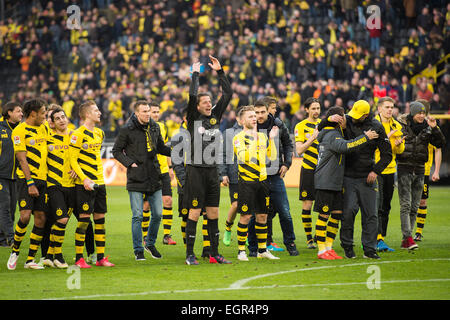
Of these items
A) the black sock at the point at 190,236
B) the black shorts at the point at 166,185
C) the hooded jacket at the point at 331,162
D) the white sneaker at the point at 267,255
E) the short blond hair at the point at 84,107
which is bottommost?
the white sneaker at the point at 267,255

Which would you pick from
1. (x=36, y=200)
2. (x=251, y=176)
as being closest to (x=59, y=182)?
(x=36, y=200)

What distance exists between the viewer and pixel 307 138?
1221cm

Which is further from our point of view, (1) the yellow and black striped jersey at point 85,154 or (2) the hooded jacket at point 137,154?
(2) the hooded jacket at point 137,154

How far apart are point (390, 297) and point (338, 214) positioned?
3.36m

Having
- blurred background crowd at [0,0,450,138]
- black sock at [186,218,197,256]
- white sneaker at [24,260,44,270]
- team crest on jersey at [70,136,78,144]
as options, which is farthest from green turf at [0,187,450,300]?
blurred background crowd at [0,0,450,138]

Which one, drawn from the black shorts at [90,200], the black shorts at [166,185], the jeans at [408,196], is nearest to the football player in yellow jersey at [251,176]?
the black shorts at [90,200]

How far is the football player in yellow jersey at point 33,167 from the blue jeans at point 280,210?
337 cm

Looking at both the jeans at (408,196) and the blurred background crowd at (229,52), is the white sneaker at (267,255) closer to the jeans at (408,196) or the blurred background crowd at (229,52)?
the jeans at (408,196)

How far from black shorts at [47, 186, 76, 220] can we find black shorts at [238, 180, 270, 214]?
241cm

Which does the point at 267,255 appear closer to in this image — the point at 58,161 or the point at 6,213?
the point at 58,161

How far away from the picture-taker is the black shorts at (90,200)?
10.4 metres

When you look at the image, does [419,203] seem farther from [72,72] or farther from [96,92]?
[72,72]

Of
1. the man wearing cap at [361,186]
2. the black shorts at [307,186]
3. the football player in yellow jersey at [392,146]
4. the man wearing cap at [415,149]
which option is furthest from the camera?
the man wearing cap at [415,149]

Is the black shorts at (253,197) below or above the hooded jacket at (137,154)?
below
